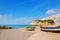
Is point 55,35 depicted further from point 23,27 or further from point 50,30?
point 23,27

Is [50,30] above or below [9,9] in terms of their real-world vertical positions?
below

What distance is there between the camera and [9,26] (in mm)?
2688

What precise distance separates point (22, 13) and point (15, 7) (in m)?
0.18

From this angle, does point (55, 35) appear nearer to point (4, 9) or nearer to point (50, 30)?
point (50, 30)

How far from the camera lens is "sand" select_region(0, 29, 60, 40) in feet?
8.53

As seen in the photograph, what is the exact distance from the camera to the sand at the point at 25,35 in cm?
260

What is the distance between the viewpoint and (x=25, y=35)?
105 inches

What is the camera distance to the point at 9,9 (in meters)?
2.71

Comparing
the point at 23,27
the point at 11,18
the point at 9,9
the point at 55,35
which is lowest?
the point at 55,35

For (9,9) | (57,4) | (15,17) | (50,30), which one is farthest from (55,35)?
(9,9)

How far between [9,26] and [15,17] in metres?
0.21

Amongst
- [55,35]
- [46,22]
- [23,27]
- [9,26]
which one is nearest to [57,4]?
[46,22]

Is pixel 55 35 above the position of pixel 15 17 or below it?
below

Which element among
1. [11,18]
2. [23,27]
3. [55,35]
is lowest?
[55,35]
